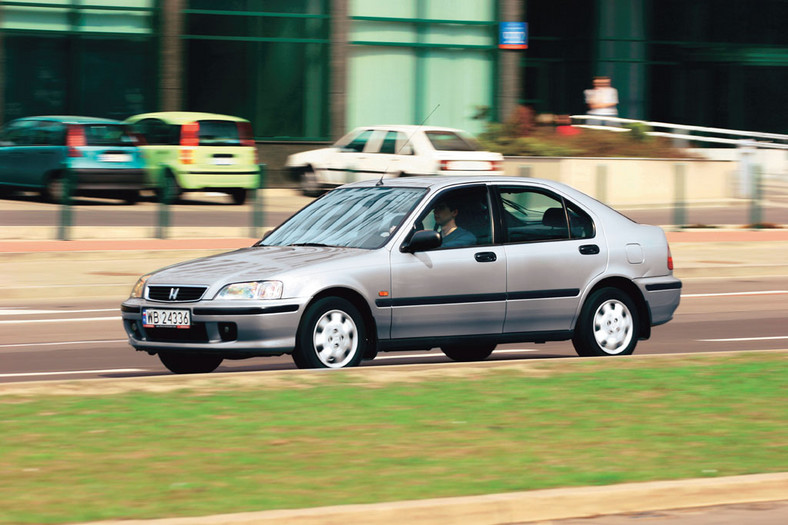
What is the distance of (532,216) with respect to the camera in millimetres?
10898

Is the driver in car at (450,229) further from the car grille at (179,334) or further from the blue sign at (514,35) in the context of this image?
the blue sign at (514,35)

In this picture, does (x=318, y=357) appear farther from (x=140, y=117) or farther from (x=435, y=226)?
(x=140, y=117)

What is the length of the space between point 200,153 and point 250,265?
16.3 meters

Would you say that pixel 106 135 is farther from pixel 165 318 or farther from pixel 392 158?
pixel 165 318

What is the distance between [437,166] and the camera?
26.6 metres

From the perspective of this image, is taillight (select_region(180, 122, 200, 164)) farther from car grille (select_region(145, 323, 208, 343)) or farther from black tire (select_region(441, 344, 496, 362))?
car grille (select_region(145, 323, 208, 343))

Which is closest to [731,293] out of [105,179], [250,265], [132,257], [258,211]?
[258,211]

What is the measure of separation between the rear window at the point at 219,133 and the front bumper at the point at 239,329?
1668 centimetres

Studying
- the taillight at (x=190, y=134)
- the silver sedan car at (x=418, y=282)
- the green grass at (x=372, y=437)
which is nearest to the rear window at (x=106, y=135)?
the taillight at (x=190, y=134)

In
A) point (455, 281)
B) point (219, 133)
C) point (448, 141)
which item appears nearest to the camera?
point (455, 281)

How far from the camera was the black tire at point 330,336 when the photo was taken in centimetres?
972

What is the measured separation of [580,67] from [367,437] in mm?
34776

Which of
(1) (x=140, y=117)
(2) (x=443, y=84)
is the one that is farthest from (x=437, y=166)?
(2) (x=443, y=84)

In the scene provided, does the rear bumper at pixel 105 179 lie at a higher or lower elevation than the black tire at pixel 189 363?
higher
